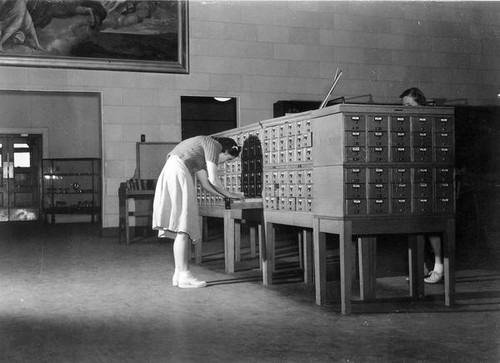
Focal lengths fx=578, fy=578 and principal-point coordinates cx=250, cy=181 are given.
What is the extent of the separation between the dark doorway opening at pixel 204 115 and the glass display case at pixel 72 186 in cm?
468

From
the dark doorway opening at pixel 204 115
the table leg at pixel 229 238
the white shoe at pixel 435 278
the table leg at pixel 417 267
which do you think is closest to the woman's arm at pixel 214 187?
the table leg at pixel 229 238

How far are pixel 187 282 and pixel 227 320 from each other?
1417mm

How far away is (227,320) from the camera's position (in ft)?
12.6

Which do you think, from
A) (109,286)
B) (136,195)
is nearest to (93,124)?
(136,195)

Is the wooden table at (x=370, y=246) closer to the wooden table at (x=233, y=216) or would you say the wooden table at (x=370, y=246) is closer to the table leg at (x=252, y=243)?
the wooden table at (x=233, y=216)

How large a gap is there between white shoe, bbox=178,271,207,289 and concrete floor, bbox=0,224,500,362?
116mm

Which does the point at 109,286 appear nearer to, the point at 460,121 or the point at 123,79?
the point at 123,79

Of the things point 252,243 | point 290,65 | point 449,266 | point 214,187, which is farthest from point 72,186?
point 449,266

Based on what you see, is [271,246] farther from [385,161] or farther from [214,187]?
[385,161]

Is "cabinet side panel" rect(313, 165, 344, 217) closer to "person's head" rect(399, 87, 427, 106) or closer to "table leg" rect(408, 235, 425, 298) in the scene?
"table leg" rect(408, 235, 425, 298)

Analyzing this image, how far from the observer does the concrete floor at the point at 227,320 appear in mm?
3057

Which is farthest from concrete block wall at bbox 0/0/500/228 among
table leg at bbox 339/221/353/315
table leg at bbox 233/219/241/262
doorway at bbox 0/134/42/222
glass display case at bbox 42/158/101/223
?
table leg at bbox 339/221/353/315

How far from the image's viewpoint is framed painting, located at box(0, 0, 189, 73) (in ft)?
33.0

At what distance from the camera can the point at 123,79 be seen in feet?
34.8
